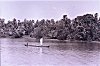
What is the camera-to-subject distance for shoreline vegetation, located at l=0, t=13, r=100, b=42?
46.7 metres

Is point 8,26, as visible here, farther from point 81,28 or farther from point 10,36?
point 81,28

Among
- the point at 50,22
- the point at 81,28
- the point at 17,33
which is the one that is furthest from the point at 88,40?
the point at 17,33

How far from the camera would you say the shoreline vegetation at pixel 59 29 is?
46.7 m

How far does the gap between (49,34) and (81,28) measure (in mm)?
7729

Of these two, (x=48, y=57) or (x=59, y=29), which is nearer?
(x=48, y=57)

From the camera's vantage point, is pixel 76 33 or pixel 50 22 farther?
pixel 50 22

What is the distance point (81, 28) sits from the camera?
1854 inches

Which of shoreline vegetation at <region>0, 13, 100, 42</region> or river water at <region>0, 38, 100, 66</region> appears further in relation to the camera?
shoreline vegetation at <region>0, 13, 100, 42</region>

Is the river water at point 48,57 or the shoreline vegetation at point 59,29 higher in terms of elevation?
the shoreline vegetation at point 59,29

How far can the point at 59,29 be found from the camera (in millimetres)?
52156

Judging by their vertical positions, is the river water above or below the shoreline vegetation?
below

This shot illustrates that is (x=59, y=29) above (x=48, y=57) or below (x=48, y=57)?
above

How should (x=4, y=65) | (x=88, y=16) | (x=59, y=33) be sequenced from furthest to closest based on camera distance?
(x=59, y=33) < (x=88, y=16) < (x=4, y=65)

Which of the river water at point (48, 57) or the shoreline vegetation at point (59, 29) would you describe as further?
the shoreline vegetation at point (59, 29)
